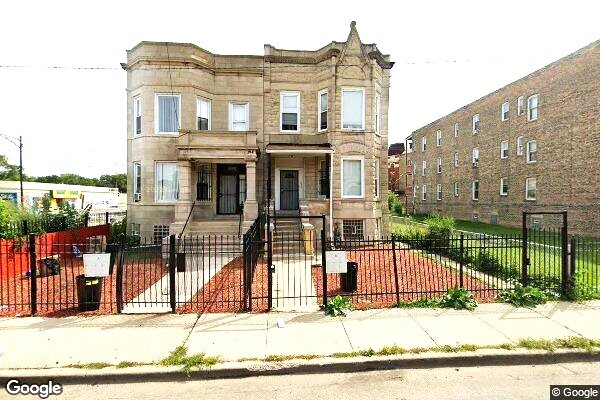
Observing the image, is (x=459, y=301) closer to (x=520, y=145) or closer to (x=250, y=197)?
(x=250, y=197)

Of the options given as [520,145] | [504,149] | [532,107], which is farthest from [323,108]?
[504,149]

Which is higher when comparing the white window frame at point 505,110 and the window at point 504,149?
the white window frame at point 505,110

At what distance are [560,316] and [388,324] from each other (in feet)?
11.3

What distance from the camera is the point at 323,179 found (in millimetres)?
16609

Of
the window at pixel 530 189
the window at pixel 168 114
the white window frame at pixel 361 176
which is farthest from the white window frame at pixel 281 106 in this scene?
the window at pixel 530 189

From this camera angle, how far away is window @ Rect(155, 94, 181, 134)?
15.7 m

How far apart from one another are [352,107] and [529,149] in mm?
16669

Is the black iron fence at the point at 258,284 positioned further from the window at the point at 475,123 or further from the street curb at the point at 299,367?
the window at the point at 475,123

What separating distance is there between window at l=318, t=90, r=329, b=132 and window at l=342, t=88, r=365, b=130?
36.5 inches

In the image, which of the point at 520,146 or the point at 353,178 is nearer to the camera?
the point at 353,178

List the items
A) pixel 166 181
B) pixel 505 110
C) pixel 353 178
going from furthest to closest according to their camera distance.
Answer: pixel 505 110
pixel 353 178
pixel 166 181

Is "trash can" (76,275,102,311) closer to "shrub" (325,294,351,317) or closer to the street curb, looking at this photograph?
the street curb

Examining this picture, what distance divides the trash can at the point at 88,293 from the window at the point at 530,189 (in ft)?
89.0

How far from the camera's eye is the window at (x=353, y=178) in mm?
15891
